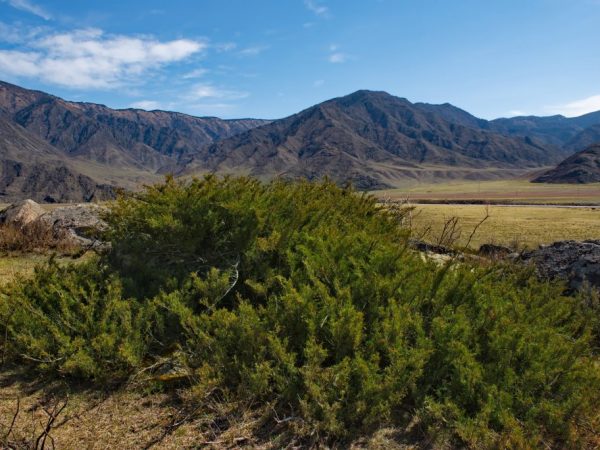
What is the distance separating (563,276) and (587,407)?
4.15 m

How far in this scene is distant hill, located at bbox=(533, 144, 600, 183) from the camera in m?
132

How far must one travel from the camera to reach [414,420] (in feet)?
12.4

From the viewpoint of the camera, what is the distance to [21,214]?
13102 millimetres

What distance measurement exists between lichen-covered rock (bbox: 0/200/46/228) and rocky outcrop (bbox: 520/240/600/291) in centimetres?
1226

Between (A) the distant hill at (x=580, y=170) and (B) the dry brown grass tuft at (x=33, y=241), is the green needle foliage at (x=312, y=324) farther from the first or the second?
(A) the distant hill at (x=580, y=170)

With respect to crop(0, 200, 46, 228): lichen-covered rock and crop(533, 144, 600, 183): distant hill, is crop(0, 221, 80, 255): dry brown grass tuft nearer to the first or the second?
crop(0, 200, 46, 228): lichen-covered rock

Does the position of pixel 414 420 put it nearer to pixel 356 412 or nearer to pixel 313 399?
pixel 356 412

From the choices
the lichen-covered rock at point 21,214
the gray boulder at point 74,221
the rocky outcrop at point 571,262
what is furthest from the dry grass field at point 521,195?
the lichen-covered rock at point 21,214

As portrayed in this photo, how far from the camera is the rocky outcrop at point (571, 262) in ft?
22.9

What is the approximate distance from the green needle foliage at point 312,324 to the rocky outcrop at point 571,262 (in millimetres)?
1492

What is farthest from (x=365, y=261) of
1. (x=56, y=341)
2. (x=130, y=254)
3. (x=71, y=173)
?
(x=71, y=173)

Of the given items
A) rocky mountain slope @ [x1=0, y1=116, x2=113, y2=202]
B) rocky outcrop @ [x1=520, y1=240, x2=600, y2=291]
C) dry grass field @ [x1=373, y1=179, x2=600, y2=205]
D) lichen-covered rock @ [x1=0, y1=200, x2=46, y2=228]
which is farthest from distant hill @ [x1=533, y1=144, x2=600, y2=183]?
lichen-covered rock @ [x1=0, y1=200, x2=46, y2=228]

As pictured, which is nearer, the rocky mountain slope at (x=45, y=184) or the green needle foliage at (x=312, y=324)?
the green needle foliage at (x=312, y=324)

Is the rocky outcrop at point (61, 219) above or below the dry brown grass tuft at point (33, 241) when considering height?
above
